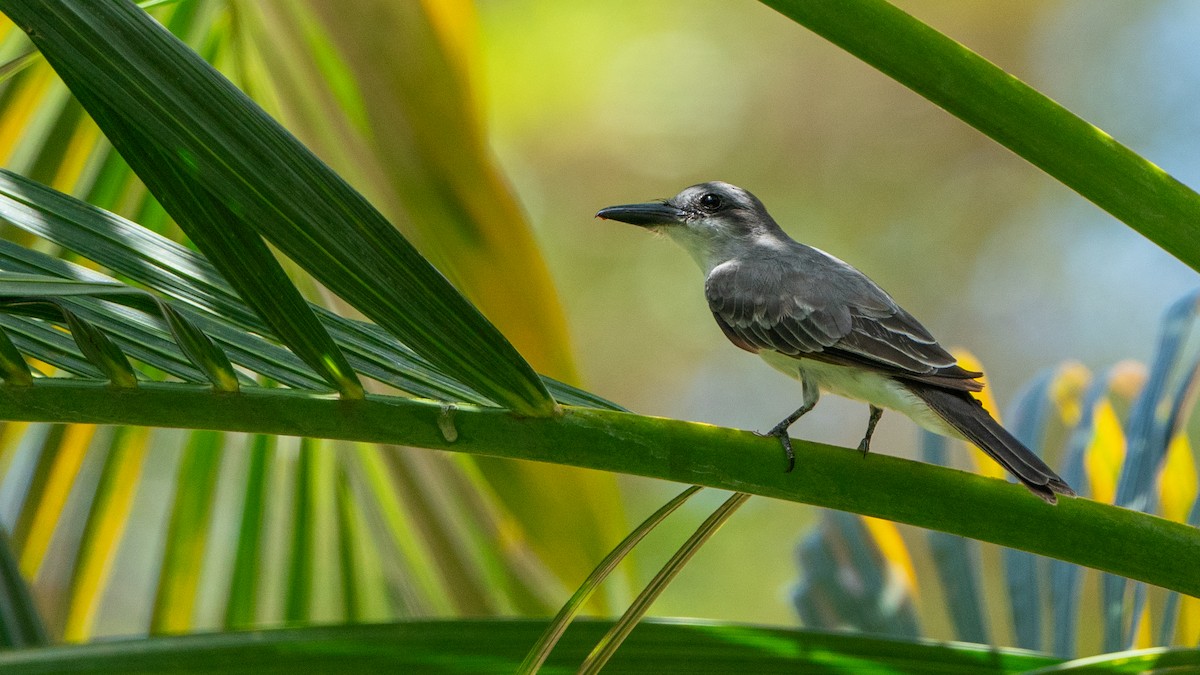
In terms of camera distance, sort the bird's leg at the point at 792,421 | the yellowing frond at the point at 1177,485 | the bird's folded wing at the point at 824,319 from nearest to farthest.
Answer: the bird's leg at the point at 792,421 → the bird's folded wing at the point at 824,319 → the yellowing frond at the point at 1177,485

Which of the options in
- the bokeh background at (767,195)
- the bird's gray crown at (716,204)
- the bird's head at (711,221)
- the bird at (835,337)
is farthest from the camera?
the bokeh background at (767,195)

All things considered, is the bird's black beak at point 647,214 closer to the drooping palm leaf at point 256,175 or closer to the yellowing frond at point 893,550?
the yellowing frond at point 893,550

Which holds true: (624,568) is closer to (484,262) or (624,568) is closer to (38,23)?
(484,262)

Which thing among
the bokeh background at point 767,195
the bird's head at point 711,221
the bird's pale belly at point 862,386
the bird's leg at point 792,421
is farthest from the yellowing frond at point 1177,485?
the bokeh background at point 767,195

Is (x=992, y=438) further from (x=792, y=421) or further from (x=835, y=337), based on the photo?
(x=835, y=337)

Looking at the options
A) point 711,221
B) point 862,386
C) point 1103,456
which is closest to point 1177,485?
point 1103,456

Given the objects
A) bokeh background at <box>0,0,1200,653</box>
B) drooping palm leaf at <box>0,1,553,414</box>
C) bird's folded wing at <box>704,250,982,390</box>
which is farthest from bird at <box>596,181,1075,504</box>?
bokeh background at <box>0,0,1200,653</box>

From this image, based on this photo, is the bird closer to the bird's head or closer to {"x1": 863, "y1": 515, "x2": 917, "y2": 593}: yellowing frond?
the bird's head

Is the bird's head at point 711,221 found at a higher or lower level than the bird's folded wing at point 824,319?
higher
